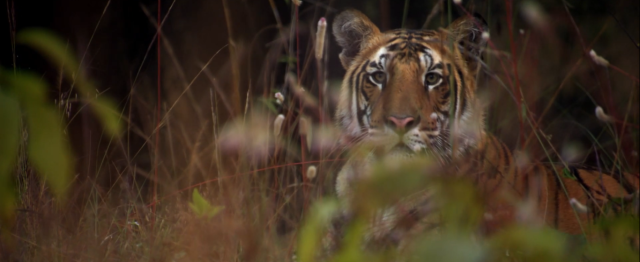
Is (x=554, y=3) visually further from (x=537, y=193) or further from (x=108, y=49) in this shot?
(x=108, y=49)

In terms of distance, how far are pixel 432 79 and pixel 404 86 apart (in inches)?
5.6

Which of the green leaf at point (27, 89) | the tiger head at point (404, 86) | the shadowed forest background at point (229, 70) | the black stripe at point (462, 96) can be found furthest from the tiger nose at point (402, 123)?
the green leaf at point (27, 89)

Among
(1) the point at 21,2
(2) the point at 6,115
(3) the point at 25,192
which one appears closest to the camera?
(2) the point at 6,115

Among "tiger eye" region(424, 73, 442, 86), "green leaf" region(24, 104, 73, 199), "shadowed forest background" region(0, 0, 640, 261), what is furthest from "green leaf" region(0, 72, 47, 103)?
"tiger eye" region(424, 73, 442, 86)

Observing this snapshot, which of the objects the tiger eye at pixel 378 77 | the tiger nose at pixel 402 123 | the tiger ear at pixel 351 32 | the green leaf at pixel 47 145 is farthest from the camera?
the tiger eye at pixel 378 77

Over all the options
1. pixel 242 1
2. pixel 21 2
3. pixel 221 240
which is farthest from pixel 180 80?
pixel 221 240

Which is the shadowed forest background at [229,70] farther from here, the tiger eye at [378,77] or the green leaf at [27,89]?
the green leaf at [27,89]

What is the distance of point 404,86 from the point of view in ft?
7.68

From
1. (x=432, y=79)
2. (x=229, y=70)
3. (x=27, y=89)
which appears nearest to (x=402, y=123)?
(x=432, y=79)

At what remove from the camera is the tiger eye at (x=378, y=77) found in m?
2.54

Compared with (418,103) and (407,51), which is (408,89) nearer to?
(418,103)

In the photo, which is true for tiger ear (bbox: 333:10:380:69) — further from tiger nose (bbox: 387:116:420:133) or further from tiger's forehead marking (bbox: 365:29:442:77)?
tiger nose (bbox: 387:116:420:133)

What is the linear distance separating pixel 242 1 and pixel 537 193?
5.41 ft

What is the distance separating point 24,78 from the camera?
59 cm
